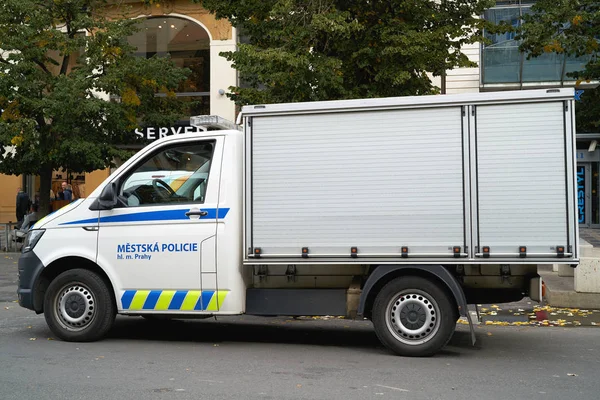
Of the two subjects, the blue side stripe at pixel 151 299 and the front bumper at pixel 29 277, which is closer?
the blue side stripe at pixel 151 299

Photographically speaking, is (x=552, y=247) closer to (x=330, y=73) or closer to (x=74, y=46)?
(x=330, y=73)

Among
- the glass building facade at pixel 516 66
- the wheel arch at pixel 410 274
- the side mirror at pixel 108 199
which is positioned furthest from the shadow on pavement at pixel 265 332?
the glass building facade at pixel 516 66

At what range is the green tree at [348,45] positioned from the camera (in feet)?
39.8

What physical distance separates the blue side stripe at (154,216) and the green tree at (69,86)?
32.9 ft

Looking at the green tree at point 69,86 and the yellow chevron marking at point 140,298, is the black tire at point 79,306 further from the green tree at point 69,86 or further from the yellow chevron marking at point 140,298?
the green tree at point 69,86

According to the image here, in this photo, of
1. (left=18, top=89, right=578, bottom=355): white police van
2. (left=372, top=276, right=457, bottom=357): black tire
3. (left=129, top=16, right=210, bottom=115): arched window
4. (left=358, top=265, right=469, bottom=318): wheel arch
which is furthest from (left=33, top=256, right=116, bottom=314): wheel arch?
(left=129, top=16, right=210, bottom=115): arched window

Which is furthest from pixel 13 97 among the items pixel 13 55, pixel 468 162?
pixel 468 162

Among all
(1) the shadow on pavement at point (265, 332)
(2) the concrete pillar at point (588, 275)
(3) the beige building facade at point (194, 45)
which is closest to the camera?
(1) the shadow on pavement at point (265, 332)

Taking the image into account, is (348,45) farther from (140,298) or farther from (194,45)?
(194,45)

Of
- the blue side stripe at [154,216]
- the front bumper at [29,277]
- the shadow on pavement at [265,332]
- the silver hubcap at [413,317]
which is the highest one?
the blue side stripe at [154,216]

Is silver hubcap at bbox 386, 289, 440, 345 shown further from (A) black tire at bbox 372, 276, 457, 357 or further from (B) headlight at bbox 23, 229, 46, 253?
(B) headlight at bbox 23, 229, 46, 253

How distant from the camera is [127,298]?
7.59 meters

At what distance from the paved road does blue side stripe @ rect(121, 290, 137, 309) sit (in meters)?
0.46

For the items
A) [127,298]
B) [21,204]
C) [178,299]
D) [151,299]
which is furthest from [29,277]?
[21,204]
